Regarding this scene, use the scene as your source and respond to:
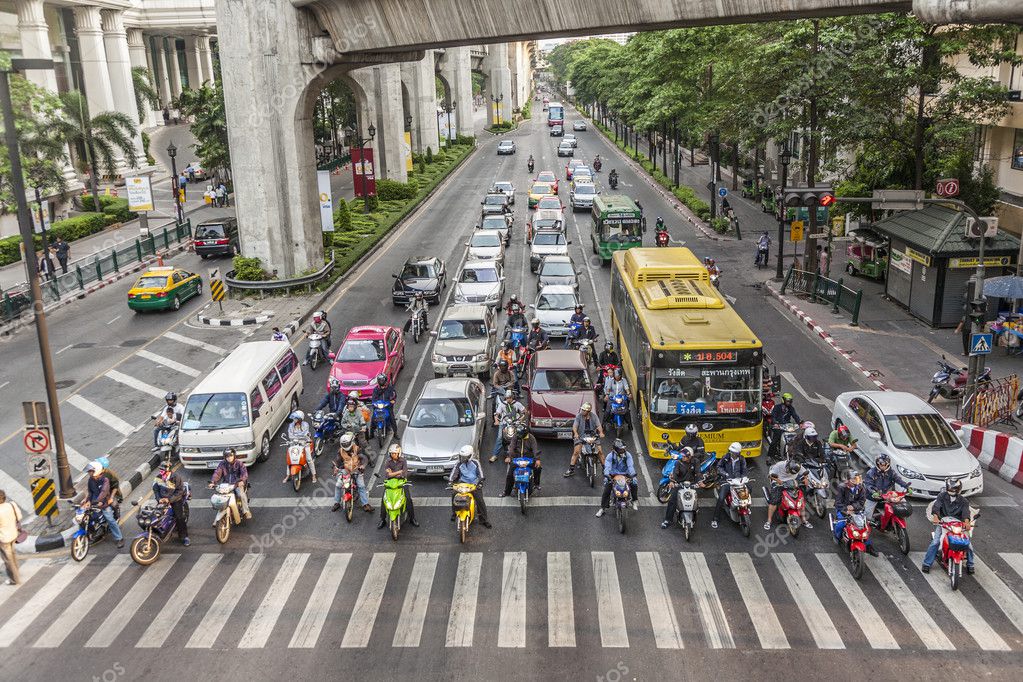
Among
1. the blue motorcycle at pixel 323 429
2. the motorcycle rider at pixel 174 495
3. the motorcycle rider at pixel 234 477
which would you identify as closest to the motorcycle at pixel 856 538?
the motorcycle rider at pixel 234 477

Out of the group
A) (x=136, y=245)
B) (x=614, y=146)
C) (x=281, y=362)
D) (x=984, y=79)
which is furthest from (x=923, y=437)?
(x=614, y=146)

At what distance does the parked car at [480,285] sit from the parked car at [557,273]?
62.3 inches

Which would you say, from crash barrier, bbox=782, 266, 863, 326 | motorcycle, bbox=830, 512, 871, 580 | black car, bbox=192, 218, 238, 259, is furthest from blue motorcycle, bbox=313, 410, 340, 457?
black car, bbox=192, 218, 238, 259

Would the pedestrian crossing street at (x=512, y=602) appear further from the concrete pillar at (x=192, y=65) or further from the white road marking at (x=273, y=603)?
the concrete pillar at (x=192, y=65)

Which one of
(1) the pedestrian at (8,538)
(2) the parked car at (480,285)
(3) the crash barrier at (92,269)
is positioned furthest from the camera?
(3) the crash barrier at (92,269)

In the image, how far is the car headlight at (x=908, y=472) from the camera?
16.9m

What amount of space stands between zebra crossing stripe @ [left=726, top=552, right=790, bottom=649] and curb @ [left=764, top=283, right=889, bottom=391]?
36.3ft

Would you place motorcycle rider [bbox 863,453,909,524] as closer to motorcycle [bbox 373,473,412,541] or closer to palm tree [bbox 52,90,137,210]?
motorcycle [bbox 373,473,412,541]

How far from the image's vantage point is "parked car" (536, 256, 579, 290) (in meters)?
32.6

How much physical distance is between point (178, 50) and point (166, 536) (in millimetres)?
101773

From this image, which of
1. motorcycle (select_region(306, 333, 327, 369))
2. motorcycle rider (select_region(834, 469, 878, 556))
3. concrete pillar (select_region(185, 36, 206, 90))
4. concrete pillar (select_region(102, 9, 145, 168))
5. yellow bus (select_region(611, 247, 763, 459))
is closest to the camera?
motorcycle rider (select_region(834, 469, 878, 556))

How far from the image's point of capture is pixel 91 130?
53344 millimetres

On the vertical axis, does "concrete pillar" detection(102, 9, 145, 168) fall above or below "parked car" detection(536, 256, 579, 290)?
above

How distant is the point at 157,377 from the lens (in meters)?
26.0
